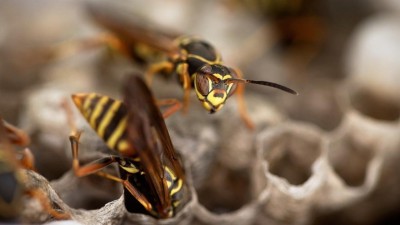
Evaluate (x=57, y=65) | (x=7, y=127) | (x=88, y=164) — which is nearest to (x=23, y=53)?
(x=57, y=65)

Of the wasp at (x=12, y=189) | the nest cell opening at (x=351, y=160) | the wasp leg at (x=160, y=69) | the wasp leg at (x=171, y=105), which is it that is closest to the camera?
the wasp at (x=12, y=189)

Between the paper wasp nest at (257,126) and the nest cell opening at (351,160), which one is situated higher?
the paper wasp nest at (257,126)

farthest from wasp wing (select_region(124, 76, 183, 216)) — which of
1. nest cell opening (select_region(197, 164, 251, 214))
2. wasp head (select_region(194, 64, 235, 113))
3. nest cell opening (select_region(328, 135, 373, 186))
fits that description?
nest cell opening (select_region(328, 135, 373, 186))

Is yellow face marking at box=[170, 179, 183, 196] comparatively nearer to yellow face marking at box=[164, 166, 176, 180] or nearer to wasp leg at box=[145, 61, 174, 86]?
yellow face marking at box=[164, 166, 176, 180]

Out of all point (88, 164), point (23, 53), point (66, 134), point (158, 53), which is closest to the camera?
point (88, 164)

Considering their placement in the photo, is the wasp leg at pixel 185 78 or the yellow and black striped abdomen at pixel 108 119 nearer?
the yellow and black striped abdomen at pixel 108 119

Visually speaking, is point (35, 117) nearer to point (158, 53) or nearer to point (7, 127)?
point (7, 127)

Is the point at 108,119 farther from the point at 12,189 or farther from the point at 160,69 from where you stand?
the point at 160,69

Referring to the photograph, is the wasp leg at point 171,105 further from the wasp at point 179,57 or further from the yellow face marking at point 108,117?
the yellow face marking at point 108,117

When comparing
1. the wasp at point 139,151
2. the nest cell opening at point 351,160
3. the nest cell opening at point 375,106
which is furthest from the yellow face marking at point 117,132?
the nest cell opening at point 375,106
